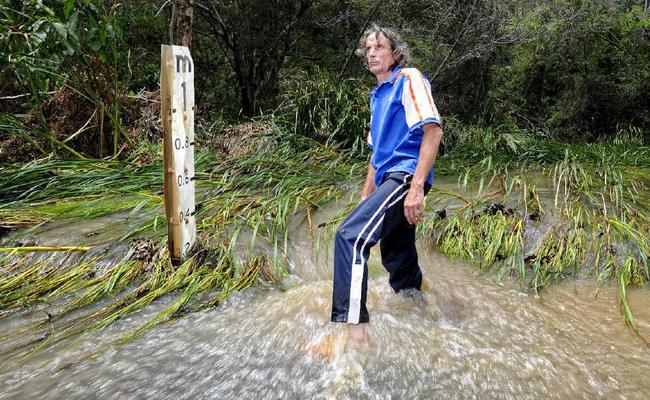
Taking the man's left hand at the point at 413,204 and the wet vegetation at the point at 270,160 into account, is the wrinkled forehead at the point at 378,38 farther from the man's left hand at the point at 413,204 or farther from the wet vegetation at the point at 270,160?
the wet vegetation at the point at 270,160

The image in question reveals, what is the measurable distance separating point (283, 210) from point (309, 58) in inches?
248

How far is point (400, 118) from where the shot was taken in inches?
93.0

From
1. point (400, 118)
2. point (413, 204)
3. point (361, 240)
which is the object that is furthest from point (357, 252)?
point (400, 118)

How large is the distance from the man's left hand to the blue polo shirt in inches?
5.3

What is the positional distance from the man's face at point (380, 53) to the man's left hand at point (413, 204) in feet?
2.08

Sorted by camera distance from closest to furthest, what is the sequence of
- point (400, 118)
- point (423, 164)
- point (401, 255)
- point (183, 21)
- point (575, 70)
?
point (423, 164), point (400, 118), point (401, 255), point (183, 21), point (575, 70)

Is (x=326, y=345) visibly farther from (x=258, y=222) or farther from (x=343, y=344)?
(x=258, y=222)

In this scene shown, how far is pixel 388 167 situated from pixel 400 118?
0.24 meters

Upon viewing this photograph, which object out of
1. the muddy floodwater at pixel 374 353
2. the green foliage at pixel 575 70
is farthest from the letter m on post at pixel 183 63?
the green foliage at pixel 575 70

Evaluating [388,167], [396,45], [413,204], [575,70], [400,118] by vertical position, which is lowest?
[413,204]

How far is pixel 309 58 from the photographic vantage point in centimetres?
956

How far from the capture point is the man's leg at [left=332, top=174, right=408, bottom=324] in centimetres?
223

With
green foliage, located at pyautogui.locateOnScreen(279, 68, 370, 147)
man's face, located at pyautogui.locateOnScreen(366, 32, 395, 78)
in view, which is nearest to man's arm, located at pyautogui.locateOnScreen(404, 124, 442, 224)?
man's face, located at pyautogui.locateOnScreen(366, 32, 395, 78)

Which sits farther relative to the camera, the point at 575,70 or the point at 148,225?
the point at 575,70
